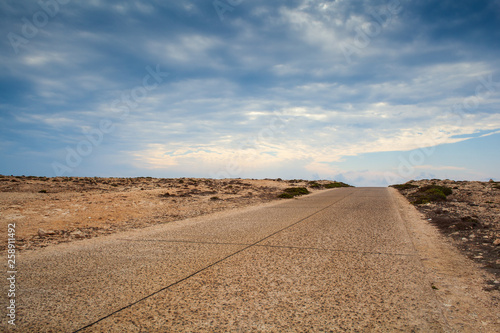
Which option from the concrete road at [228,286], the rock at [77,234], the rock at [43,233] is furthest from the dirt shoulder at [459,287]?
the rock at [43,233]

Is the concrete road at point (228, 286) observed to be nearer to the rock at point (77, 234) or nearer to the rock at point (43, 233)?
the rock at point (77, 234)

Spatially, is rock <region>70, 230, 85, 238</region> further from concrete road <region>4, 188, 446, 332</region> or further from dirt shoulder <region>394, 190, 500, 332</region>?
dirt shoulder <region>394, 190, 500, 332</region>

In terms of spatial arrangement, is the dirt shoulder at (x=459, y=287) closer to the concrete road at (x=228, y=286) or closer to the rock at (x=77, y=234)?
the concrete road at (x=228, y=286)

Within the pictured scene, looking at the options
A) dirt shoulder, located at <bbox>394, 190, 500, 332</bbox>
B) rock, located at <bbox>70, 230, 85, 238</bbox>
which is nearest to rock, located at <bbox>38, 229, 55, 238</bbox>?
rock, located at <bbox>70, 230, 85, 238</bbox>

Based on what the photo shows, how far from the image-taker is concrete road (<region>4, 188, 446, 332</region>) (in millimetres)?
3133

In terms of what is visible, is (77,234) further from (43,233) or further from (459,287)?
(459,287)

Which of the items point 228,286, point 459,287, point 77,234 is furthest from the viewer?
point 77,234

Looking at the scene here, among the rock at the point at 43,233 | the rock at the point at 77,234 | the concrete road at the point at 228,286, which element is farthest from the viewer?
the rock at the point at 77,234

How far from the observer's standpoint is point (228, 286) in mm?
4086

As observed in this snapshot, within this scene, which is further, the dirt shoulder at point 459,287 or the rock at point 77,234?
the rock at point 77,234

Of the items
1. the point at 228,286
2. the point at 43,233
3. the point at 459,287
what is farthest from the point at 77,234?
the point at 459,287

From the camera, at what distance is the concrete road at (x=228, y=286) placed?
313 centimetres

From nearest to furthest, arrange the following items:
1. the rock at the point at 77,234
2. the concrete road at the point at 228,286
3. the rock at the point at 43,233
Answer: the concrete road at the point at 228,286 → the rock at the point at 43,233 → the rock at the point at 77,234

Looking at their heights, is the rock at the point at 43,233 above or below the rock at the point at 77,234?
above
